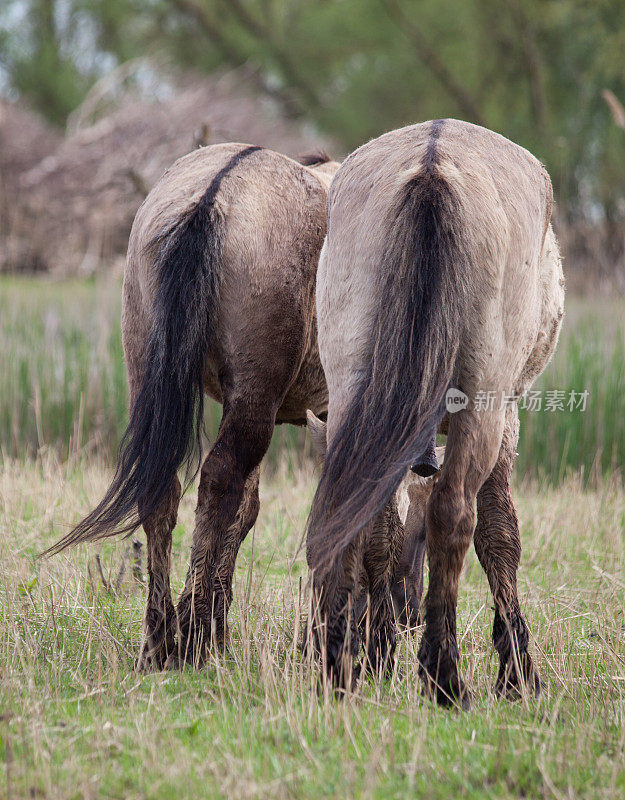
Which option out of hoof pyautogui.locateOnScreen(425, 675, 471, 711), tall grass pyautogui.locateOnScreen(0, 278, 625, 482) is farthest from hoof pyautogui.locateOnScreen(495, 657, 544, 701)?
tall grass pyautogui.locateOnScreen(0, 278, 625, 482)

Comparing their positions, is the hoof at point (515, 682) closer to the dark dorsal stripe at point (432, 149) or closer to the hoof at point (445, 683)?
the hoof at point (445, 683)

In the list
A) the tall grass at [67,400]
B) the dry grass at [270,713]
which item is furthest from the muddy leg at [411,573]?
the tall grass at [67,400]

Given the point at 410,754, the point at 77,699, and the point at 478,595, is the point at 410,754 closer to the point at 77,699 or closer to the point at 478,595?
the point at 77,699

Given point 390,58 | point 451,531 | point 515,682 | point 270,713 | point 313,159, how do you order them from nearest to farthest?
1. point 270,713
2. point 451,531
3. point 515,682
4. point 313,159
5. point 390,58

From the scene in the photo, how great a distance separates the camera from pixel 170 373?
120 inches

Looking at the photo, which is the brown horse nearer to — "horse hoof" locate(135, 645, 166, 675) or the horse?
"horse hoof" locate(135, 645, 166, 675)

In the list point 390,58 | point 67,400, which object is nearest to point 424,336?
point 67,400

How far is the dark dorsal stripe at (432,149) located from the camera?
2619 millimetres

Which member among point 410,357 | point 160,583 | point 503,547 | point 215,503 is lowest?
point 160,583

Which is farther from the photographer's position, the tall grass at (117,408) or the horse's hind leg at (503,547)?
the tall grass at (117,408)

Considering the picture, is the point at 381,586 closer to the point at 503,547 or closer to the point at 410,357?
the point at 503,547

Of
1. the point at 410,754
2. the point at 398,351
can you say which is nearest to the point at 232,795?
the point at 410,754

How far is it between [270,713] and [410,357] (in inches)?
42.2

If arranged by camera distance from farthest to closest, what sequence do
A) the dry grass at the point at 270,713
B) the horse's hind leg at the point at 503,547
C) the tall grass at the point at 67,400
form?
1. the tall grass at the point at 67,400
2. the horse's hind leg at the point at 503,547
3. the dry grass at the point at 270,713
